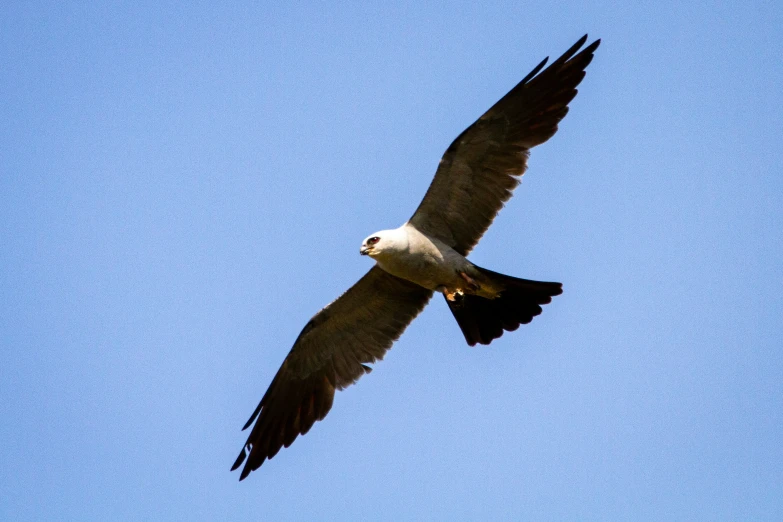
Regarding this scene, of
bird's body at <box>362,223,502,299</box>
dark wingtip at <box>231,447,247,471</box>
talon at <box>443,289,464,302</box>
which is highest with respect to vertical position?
bird's body at <box>362,223,502,299</box>

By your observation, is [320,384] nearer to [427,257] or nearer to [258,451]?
[258,451]

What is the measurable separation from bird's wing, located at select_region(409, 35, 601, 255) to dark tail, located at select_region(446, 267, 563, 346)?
103 cm

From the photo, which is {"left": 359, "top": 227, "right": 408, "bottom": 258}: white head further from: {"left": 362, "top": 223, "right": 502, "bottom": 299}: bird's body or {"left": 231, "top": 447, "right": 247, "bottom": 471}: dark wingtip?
{"left": 231, "top": 447, "right": 247, "bottom": 471}: dark wingtip

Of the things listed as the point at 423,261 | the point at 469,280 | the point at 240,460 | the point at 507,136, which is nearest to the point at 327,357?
the point at 240,460

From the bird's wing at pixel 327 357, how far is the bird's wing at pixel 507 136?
1.61m

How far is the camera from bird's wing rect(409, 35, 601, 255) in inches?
424

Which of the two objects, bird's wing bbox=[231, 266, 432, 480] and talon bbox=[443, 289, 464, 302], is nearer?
talon bbox=[443, 289, 464, 302]

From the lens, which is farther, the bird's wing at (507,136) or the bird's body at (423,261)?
the bird's body at (423,261)

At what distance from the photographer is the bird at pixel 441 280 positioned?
35.5ft

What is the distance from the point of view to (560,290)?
36.3ft

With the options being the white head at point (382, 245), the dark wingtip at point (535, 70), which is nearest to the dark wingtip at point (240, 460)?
the white head at point (382, 245)

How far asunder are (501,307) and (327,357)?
2547mm

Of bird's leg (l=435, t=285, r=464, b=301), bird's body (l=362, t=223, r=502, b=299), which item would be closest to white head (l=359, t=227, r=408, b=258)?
bird's body (l=362, t=223, r=502, b=299)

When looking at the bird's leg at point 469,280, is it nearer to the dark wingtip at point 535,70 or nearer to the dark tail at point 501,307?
the dark tail at point 501,307
